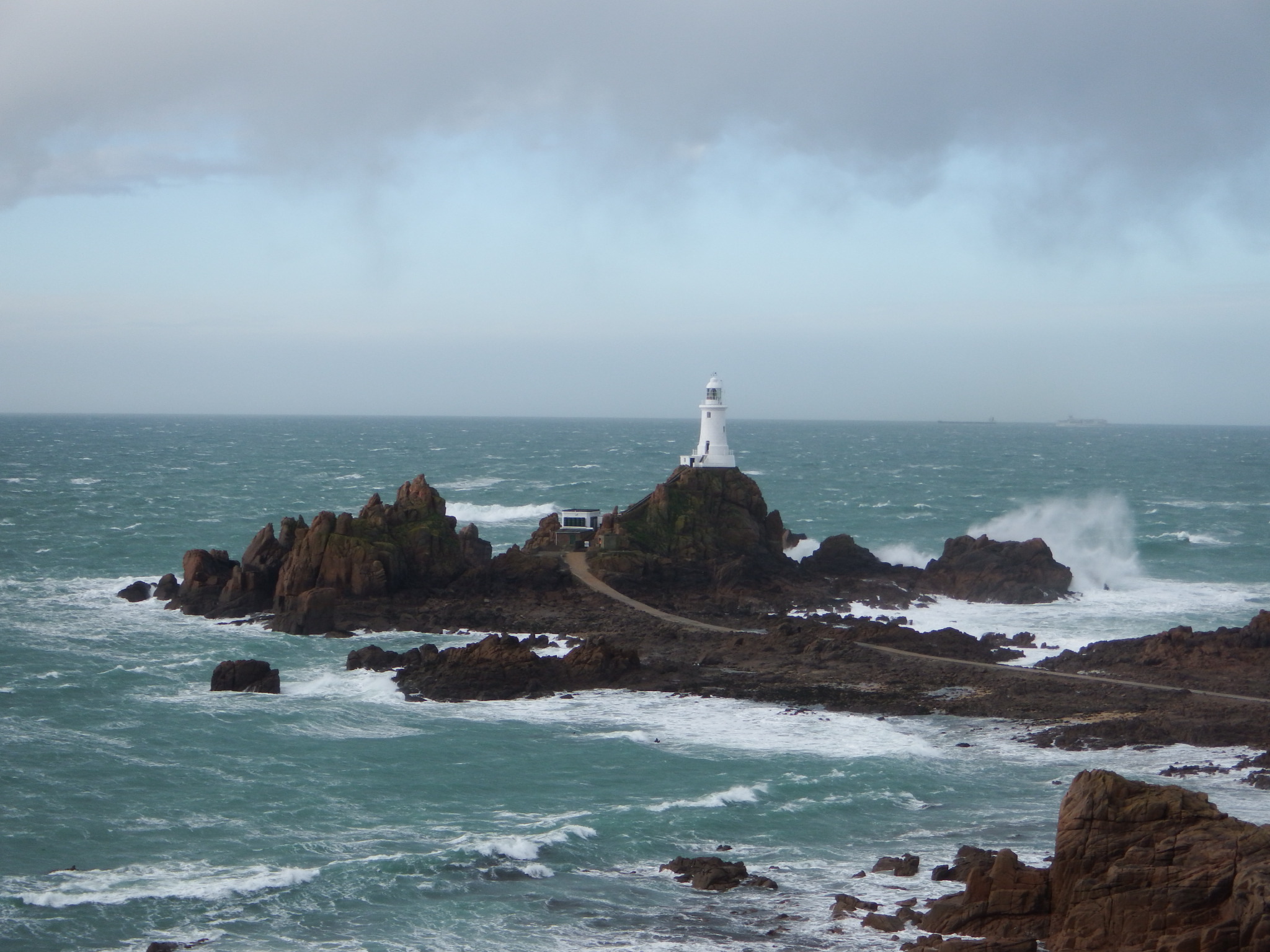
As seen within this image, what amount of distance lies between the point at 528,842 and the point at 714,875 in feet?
13.0

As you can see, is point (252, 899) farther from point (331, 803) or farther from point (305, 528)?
point (305, 528)

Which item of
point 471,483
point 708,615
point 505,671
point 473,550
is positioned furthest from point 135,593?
point 471,483

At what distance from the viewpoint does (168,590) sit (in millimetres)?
50219

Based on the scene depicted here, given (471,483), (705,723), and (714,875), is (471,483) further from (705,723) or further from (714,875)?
(714,875)

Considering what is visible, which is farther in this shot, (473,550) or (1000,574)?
(1000,574)

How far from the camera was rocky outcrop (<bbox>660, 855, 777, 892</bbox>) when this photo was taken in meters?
21.9

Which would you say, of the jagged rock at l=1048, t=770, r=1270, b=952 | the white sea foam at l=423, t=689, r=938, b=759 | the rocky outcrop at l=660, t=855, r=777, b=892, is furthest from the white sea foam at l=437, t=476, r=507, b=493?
the jagged rock at l=1048, t=770, r=1270, b=952

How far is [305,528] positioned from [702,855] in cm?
2922

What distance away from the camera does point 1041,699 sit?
35.2 m

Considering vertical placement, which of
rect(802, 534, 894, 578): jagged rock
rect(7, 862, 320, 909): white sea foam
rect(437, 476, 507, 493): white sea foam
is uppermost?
rect(437, 476, 507, 493): white sea foam

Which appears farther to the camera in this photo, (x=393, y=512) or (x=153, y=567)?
(x=153, y=567)

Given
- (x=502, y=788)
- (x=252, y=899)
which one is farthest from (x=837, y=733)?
(x=252, y=899)

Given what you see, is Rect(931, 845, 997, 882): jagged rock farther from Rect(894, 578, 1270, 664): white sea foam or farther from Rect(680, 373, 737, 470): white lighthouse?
Rect(680, 373, 737, 470): white lighthouse

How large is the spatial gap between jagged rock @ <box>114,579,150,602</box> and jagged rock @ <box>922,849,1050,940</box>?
38757 mm
